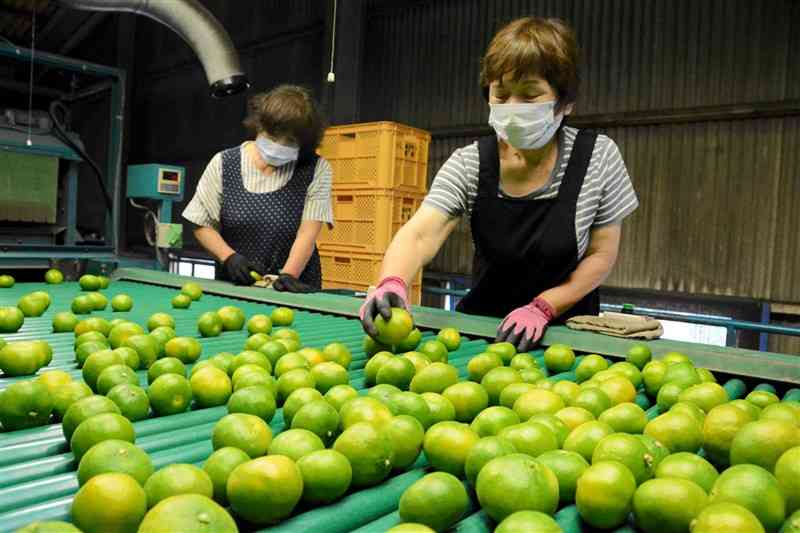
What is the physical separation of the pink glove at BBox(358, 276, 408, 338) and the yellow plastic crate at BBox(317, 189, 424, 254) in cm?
460

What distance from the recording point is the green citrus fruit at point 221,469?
1.04 meters

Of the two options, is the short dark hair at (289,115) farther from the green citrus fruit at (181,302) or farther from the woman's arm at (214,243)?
the green citrus fruit at (181,302)

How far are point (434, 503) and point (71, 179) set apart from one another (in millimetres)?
5863

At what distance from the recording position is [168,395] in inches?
58.2

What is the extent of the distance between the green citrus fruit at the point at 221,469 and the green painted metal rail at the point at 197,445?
0.41 ft

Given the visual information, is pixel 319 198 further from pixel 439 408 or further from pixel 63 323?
pixel 439 408

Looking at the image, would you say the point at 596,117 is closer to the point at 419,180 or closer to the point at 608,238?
the point at 419,180

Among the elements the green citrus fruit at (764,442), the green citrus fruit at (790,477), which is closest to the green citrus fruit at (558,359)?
the green citrus fruit at (764,442)

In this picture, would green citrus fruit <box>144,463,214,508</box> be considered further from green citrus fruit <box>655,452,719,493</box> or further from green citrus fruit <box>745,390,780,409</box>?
green citrus fruit <box>745,390,780,409</box>

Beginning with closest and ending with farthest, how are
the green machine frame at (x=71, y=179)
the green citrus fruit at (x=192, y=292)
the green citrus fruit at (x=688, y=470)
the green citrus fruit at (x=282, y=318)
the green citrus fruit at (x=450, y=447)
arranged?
the green citrus fruit at (x=688, y=470) → the green citrus fruit at (x=450, y=447) → the green citrus fruit at (x=282, y=318) → the green citrus fruit at (x=192, y=292) → the green machine frame at (x=71, y=179)

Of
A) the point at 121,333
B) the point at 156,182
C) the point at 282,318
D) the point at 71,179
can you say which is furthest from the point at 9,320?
the point at 156,182

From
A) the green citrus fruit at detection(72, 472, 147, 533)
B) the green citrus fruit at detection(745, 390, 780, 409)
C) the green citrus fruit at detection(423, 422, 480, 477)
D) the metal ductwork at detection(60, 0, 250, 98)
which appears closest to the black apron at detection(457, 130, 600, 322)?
the green citrus fruit at detection(745, 390, 780, 409)

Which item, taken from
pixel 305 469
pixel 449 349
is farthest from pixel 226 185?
pixel 305 469

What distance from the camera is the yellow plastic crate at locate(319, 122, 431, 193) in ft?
23.9
